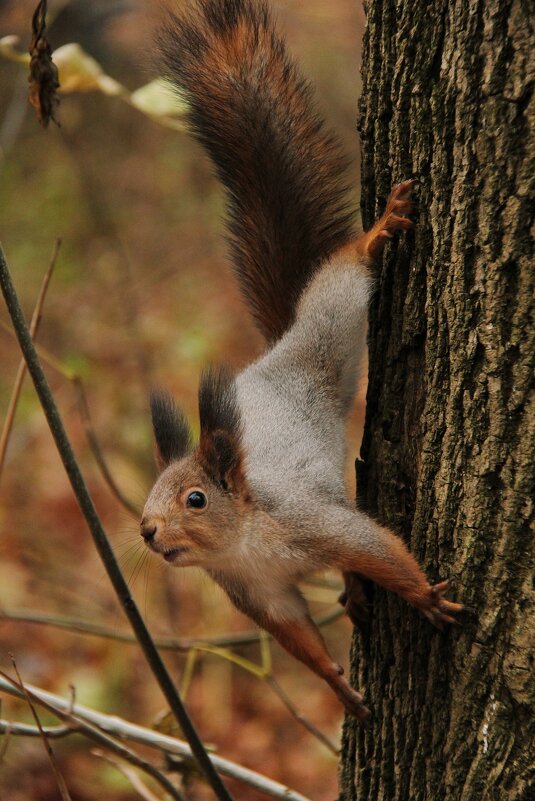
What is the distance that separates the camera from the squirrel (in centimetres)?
185

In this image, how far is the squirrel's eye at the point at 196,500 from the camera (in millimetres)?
1909

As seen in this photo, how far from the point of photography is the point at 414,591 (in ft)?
5.18

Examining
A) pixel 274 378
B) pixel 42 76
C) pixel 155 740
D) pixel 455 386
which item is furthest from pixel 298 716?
pixel 42 76

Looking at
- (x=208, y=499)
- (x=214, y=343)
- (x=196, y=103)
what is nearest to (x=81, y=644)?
(x=214, y=343)

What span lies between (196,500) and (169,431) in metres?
0.26

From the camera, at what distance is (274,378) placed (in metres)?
2.11

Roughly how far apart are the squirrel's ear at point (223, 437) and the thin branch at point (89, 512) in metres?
0.42

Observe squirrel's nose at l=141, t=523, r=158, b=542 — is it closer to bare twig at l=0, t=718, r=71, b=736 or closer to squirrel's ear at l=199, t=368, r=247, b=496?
squirrel's ear at l=199, t=368, r=247, b=496

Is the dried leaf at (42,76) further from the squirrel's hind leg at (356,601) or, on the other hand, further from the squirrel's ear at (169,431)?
the squirrel's hind leg at (356,601)

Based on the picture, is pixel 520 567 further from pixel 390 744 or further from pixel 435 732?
pixel 390 744

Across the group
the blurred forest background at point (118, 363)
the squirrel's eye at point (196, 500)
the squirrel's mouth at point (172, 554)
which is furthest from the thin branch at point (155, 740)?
the blurred forest background at point (118, 363)

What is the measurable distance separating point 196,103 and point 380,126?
0.56m

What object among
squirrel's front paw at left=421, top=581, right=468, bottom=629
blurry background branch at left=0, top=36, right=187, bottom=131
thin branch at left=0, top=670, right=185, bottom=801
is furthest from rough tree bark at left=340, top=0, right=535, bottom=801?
blurry background branch at left=0, top=36, right=187, bottom=131

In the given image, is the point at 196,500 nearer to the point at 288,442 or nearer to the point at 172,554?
the point at 172,554
